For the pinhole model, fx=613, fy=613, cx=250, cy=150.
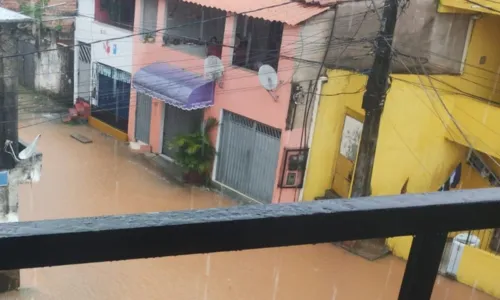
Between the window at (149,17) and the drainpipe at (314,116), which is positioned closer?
the drainpipe at (314,116)

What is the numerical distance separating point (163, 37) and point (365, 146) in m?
5.06

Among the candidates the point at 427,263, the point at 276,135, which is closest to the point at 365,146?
the point at 276,135

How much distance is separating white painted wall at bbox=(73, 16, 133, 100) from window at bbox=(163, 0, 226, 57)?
120cm

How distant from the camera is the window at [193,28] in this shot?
11.6m

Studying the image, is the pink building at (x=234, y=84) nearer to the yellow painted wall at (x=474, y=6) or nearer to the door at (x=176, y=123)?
the door at (x=176, y=123)

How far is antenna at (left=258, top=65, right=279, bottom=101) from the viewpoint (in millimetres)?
9711

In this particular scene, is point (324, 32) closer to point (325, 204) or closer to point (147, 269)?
point (147, 269)

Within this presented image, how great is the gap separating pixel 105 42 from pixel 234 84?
153 inches

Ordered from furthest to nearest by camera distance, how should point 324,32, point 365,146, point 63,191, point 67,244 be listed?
point 63,191 < point 324,32 < point 365,146 < point 67,244

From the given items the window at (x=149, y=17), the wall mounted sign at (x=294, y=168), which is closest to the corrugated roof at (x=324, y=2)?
the wall mounted sign at (x=294, y=168)

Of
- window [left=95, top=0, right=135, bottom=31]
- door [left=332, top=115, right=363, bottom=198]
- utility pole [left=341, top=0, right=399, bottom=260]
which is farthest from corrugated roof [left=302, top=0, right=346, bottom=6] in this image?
window [left=95, top=0, right=135, bottom=31]

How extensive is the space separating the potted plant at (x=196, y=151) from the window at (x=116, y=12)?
3269 millimetres

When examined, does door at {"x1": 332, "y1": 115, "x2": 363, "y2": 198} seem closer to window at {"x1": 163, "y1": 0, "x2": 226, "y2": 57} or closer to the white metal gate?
the white metal gate

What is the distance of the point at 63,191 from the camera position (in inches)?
414
